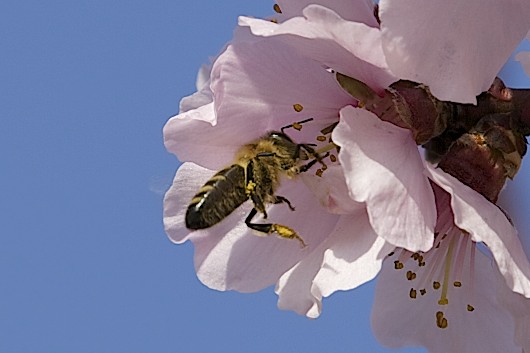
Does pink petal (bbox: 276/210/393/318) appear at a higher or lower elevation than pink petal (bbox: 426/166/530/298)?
lower

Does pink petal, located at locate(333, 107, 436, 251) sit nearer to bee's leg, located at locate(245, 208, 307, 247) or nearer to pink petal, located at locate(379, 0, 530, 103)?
pink petal, located at locate(379, 0, 530, 103)

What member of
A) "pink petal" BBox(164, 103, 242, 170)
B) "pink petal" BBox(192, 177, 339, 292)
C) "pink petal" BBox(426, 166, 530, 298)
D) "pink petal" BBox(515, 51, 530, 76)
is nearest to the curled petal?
"pink petal" BBox(192, 177, 339, 292)

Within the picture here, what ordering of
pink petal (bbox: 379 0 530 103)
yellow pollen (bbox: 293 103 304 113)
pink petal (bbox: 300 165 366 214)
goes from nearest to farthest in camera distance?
pink petal (bbox: 379 0 530 103) → pink petal (bbox: 300 165 366 214) → yellow pollen (bbox: 293 103 304 113)

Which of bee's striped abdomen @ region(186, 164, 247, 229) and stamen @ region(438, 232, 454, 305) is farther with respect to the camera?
stamen @ region(438, 232, 454, 305)

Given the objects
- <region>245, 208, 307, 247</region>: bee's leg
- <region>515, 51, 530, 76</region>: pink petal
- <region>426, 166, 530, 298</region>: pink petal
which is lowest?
<region>245, 208, 307, 247</region>: bee's leg

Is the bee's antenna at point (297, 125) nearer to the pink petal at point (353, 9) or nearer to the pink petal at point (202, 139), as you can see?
the pink petal at point (202, 139)

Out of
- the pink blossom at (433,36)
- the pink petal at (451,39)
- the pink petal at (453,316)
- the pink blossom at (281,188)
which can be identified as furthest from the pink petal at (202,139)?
the pink petal at (453,316)

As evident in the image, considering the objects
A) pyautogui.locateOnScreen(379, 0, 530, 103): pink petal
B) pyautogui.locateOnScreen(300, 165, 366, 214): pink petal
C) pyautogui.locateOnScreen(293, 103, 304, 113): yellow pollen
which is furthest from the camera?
pyautogui.locateOnScreen(293, 103, 304, 113): yellow pollen
